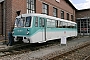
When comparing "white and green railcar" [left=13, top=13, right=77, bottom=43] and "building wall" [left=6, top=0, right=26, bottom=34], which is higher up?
"building wall" [left=6, top=0, right=26, bottom=34]

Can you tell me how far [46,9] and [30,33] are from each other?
11815 mm

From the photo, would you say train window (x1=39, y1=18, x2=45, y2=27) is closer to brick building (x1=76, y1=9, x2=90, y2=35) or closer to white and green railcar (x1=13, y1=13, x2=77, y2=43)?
white and green railcar (x1=13, y1=13, x2=77, y2=43)

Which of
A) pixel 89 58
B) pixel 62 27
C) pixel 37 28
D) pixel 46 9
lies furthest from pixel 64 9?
pixel 89 58

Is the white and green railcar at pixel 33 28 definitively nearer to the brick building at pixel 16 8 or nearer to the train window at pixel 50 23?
the train window at pixel 50 23

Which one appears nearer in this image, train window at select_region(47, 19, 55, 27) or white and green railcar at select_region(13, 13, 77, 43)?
white and green railcar at select_region(13, 13, 77, 43)

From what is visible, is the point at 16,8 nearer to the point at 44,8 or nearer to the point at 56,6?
the point at 44,8

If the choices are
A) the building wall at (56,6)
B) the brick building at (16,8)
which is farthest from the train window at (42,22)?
the building wall at (56,6)

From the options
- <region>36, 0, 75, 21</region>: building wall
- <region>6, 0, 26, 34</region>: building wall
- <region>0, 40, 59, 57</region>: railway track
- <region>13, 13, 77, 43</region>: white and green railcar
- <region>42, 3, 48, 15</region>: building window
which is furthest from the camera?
<region>42, 3, 48, 15</region>: building window

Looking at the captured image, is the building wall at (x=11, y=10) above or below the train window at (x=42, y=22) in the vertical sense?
above

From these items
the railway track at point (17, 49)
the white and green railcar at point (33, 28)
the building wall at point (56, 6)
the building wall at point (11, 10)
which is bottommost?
the railway track at point (17, 49)

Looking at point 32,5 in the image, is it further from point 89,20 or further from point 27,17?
point 89,20

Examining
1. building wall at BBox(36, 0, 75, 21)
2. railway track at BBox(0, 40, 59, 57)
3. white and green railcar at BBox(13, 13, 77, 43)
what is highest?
building wall at BBox(36, 0, 75, 21)

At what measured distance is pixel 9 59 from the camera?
28.6 feet

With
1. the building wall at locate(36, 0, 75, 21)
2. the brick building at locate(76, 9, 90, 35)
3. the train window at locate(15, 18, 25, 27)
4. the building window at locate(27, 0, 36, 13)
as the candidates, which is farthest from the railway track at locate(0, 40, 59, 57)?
the brick building at locate(76, 9, 90, 35)
